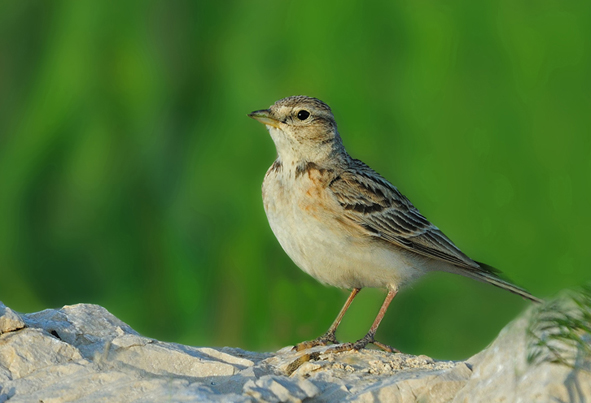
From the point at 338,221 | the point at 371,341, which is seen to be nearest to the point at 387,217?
the point at 338,221

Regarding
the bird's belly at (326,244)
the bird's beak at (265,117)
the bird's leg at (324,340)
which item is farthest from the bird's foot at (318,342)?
the bird's beak at (265,117)

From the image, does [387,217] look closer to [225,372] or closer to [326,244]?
[326,244]

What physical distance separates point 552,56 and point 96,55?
4110mm

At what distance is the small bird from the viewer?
5.60 meters

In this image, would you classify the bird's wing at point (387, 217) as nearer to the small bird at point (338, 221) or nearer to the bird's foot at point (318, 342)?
the small bird at point (338, 221)

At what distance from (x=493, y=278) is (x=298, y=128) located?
171 centimetres

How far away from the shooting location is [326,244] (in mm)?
5535

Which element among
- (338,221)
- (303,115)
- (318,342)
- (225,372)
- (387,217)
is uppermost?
(303,115)

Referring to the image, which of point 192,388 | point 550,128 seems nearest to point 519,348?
point 192,388

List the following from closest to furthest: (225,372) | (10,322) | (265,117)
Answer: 1. (225,372)
2. (10,322)
3. (265,117)

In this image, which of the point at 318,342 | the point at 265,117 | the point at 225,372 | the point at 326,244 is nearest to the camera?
the point at 225,372

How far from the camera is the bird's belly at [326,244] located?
5547mm

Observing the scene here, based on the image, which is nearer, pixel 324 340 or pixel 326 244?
pixel 326 244

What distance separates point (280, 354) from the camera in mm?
5141
